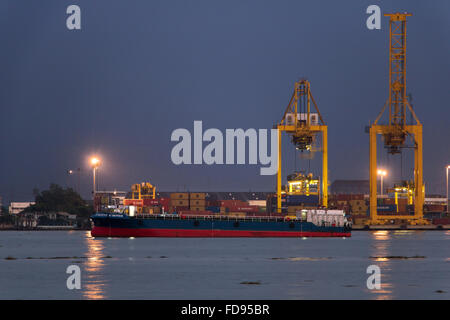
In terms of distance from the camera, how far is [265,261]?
6594 centimetres

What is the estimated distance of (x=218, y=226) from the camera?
4491 inches

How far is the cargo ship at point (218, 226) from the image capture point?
110000 mm

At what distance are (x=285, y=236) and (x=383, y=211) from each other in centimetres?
7738

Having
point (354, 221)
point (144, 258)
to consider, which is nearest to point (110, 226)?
point (144, 258)

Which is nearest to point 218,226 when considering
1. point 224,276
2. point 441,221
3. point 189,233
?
point 189,233

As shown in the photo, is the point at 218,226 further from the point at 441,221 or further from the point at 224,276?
the point at 441,221

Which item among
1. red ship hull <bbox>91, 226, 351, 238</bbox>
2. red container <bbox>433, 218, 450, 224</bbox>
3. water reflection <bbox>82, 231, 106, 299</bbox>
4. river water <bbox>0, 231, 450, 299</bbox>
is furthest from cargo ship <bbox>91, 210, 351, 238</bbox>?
red container <bbox>433, 218, 450, 224</bbox>

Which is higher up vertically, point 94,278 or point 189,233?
point 189,233

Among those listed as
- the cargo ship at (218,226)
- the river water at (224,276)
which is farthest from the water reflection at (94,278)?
the cargo ship at (218,226)

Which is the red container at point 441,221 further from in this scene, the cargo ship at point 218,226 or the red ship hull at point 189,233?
the red ship hull at point 189,233

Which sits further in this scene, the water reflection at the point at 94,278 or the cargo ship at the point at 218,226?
the cargo ship at the point at 218,226

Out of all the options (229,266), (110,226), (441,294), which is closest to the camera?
(441,294)

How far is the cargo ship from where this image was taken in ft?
361
